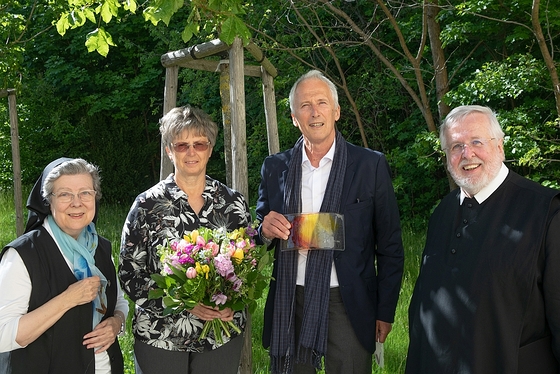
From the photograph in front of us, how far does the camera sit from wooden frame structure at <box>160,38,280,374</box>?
4.05 metres

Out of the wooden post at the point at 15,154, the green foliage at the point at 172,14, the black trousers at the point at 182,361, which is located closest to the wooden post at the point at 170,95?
the green foliage at the point at 172,14

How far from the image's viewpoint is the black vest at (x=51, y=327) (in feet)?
9.63

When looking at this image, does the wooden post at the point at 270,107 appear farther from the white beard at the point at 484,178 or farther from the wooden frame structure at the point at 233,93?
the white beard at the point at 484,178

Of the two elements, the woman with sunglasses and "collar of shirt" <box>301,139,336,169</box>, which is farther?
"collar of shirt" <box>301,139,336,169</box>

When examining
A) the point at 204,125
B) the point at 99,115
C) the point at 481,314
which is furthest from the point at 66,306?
the point at 99,115

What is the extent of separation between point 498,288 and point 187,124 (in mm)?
1773

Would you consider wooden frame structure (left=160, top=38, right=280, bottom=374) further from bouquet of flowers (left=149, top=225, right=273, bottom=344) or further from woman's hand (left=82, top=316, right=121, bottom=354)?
woman's hand (left=82, top=316, right=121, bottom=354)

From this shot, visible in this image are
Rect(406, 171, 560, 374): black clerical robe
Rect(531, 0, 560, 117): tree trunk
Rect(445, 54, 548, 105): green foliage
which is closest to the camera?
Rect(406, 171, 560, 374): black clerical robe

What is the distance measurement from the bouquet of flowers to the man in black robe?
87 centimetres

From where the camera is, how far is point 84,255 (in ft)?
10.3

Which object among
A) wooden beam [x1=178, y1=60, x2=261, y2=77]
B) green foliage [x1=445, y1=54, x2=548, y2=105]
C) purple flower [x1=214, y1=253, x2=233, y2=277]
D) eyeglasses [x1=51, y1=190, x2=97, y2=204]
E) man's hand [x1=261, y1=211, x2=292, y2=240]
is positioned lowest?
purple flower [x1=214, y1=253, x2=233, y2=277]

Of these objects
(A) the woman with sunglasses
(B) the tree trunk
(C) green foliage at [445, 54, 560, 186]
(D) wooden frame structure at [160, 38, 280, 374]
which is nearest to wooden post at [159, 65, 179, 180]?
(D) wooden frame structure at [160, 38, 280, 374]

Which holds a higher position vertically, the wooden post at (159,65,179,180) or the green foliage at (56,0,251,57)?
the green foliage at (56,0,251,57)

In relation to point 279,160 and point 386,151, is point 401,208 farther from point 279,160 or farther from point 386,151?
point 279,160
